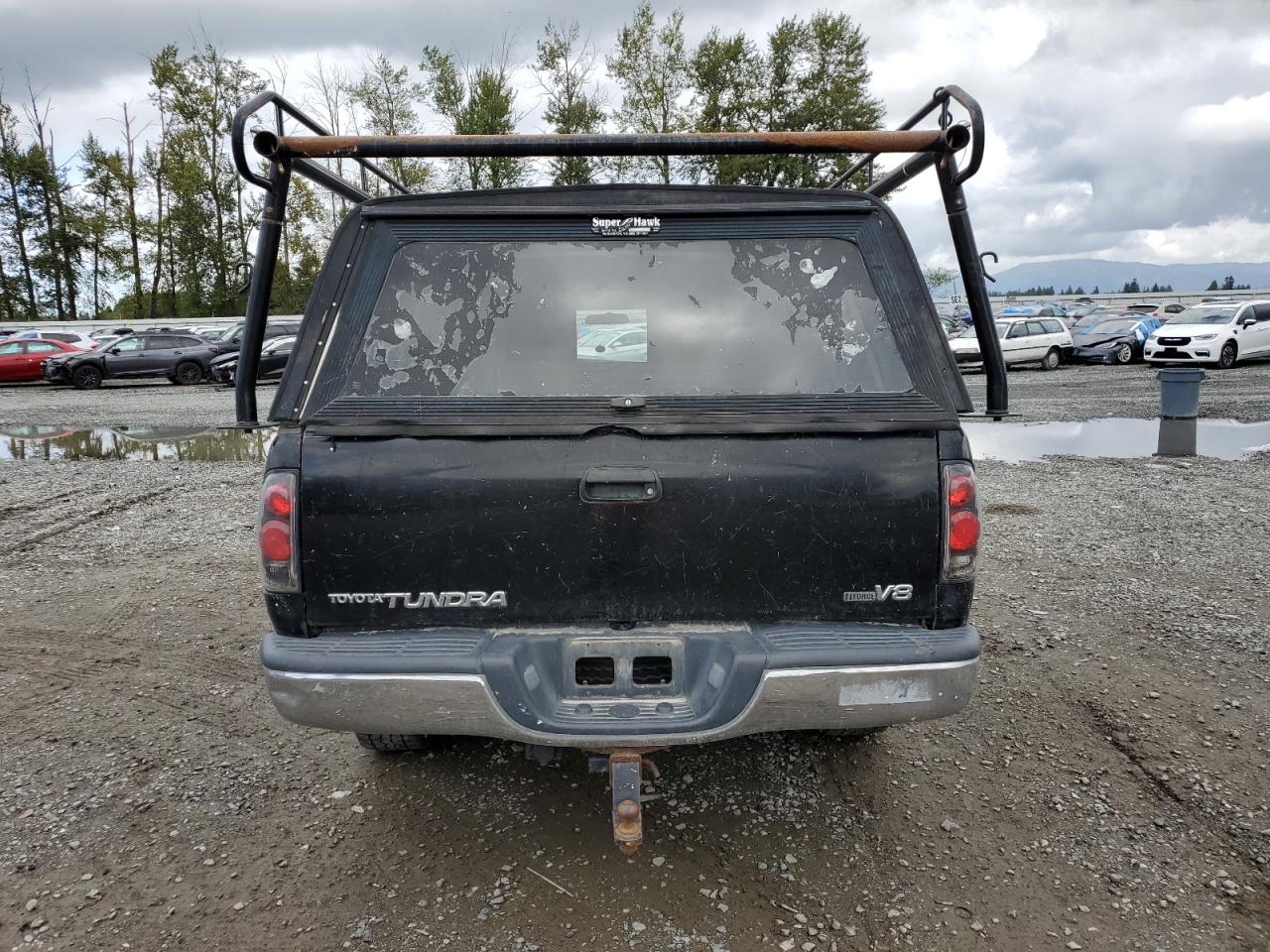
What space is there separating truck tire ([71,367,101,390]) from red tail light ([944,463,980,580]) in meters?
26.6

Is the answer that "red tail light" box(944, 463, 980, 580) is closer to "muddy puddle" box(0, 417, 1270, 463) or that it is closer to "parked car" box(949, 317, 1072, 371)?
"muddy puddle" box(0, 417, 1270, 463)

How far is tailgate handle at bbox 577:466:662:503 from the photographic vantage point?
2.55 metres

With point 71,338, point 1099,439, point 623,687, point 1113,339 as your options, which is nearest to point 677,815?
point 623,687

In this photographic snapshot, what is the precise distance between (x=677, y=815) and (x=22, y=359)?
28.5 m

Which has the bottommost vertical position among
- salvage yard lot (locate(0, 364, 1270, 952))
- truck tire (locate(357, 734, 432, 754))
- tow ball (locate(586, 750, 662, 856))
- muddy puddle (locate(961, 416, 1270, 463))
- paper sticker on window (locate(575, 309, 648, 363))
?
salvage yard lot (locate(0, 364, 1270, 952))

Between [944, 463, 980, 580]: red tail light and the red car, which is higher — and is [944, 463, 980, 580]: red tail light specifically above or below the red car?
below

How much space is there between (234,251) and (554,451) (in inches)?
1979

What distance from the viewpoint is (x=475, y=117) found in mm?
38594

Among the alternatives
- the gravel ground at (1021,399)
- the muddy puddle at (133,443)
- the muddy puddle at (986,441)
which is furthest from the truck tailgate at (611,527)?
the gravel ground at (1021,399)

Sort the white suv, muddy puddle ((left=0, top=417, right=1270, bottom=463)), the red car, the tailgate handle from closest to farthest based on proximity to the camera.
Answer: the tailgate handle, muddy puddle ((left=0, top=417, right=1270, bottom=463)), the white suv, the red car

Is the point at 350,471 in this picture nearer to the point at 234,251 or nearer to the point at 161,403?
the point at 161,403

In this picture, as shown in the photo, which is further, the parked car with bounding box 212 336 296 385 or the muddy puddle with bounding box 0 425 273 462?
the parked car with bounding box 212 336 296 385

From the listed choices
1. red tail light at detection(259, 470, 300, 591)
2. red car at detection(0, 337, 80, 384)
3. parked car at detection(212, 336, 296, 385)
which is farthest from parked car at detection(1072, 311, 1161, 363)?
red car at detection(0, 337, 80, 384)

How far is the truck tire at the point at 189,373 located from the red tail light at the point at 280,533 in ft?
80.4
